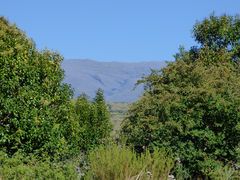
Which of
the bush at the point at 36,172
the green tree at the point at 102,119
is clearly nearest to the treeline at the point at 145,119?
the bush at the point at 36,172

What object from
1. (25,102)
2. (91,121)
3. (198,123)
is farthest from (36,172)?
(91,121)

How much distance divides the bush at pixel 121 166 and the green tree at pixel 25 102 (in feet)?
12.5

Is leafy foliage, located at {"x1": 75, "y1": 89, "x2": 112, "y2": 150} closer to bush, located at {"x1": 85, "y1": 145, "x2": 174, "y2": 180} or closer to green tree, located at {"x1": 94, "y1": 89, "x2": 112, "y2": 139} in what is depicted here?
green tree, located at {"x1": 94, "y1": 89, "x2": 112, "y2": 139}

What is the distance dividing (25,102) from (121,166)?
16.1 feet

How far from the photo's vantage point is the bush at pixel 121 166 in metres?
10.9

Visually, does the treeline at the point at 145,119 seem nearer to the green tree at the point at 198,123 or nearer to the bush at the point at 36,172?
the green tree at the point at 198,123

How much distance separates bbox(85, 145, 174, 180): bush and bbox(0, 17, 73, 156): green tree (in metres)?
3.82

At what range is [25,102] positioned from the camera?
14.9 m

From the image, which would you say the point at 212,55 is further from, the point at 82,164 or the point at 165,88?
the point at 82,164

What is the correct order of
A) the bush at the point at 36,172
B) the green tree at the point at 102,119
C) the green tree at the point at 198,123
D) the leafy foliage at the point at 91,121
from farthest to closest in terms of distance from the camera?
the green tree at the point at 102,119 < the leafy foliage at the point at 91,121 < the green tree at the point at 198,123 < the bush at the point at 36,172

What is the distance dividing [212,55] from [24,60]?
14582mm

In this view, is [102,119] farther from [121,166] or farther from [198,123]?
[121,166]

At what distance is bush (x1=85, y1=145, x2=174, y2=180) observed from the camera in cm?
1092

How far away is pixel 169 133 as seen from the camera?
1617 centimetres
